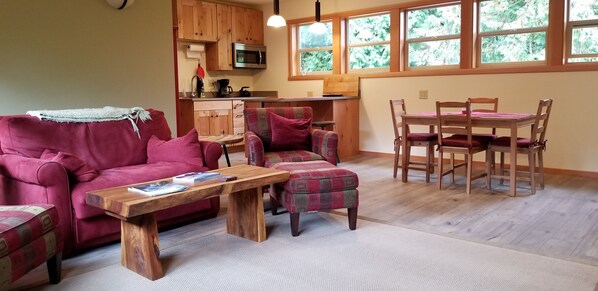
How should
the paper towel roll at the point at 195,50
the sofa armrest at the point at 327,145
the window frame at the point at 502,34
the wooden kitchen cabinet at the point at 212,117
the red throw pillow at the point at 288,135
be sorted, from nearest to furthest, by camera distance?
the sofa armrest at the point at 327,145 → the red throw pillow at the point at 288,135 → the window frame at the point at 502,34 → the wooden kitchen cabinet at the point at 212,117 → the paper towel roll at the point at 195,50

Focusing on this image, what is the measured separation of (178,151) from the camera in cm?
346

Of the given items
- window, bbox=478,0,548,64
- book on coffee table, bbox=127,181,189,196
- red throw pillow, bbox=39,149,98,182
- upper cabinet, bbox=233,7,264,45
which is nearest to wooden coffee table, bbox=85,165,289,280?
book on coffee table, bbox=127,181,189,196

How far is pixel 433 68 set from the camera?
6.18 m

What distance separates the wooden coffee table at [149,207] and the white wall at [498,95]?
3.58 metres

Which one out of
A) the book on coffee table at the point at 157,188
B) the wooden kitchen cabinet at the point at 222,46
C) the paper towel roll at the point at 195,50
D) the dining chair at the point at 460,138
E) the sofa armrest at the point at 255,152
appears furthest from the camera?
the wooden kitchen cabinet at the point at 222,46

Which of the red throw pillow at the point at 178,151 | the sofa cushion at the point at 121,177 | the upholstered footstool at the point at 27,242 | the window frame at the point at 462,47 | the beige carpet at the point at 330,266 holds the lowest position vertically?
the beige carpet at the point at 330,266

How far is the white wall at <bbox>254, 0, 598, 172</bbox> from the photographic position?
16.5ft

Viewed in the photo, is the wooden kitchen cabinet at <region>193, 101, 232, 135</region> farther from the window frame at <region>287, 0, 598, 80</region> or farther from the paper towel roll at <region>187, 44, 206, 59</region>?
the window frame at <region>287, 0, 598, 80</region>

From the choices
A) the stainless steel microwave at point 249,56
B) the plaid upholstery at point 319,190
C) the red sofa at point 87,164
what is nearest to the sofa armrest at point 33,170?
the red sofa at point 87,164

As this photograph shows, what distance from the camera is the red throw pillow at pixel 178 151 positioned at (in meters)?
3.44

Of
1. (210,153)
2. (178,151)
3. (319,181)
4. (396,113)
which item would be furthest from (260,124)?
(396,113)

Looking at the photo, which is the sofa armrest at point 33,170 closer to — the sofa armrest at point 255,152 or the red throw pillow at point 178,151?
the red throw pillow at point 178,151

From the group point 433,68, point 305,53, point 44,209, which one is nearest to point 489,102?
point 433,68

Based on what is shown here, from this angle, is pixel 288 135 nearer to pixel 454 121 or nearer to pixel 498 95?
pixel 454 121
